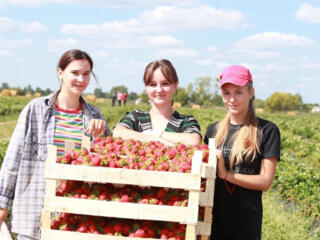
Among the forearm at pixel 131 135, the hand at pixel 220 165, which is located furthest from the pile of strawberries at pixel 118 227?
the forearm at pixel 131 135

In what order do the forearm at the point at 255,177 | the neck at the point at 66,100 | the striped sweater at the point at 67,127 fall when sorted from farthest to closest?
the neck at the point at 66,100, the striped sweater at the point at 67,127, the forearm at the point at 255,177

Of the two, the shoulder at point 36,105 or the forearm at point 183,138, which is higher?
the shoulder at point 36,105

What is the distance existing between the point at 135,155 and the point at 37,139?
86cm

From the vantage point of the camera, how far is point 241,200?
298 cm

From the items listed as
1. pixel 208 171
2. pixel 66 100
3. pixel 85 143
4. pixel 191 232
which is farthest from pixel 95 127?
pixel 191 232

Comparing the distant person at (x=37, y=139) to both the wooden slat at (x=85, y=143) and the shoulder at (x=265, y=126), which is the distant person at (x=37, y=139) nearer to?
the wooden slat at (x=85, y=143)

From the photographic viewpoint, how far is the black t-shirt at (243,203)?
2963 mm

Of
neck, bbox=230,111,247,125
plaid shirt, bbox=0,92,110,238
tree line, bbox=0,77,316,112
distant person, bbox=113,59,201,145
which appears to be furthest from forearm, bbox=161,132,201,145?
tree line, bbox=0,77,316,112

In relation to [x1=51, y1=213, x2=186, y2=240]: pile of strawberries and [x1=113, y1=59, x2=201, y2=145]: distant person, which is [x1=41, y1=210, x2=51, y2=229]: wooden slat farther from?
[x1=113, y1=59, x2=201, y2=145]: distant person

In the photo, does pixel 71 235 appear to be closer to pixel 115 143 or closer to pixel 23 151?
pixel 115 143

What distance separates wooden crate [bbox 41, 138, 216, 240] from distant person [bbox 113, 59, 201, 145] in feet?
2.00

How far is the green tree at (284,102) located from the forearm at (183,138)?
115564 mm

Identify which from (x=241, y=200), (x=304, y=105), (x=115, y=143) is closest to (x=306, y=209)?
(x=241, y=200)

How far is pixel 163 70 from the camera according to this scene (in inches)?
119
